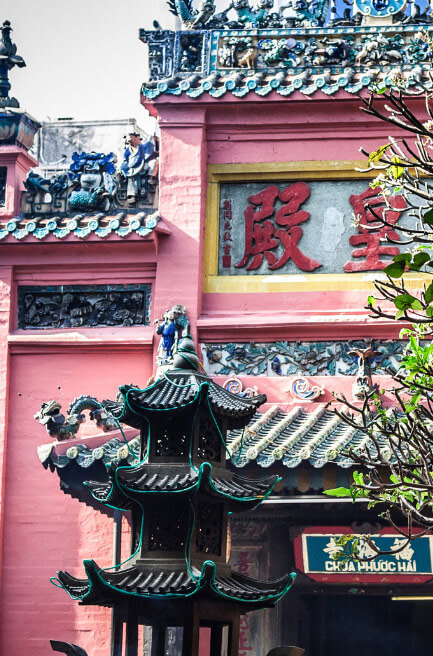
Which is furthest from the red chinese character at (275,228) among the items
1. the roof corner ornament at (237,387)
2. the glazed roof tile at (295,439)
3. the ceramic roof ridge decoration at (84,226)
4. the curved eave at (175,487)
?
the curved eave at (175,487)

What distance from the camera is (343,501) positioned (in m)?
12.1

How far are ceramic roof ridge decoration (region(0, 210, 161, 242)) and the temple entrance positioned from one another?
4528 mm

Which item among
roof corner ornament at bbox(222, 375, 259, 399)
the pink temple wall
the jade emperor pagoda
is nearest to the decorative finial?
the jade emperor pagoda

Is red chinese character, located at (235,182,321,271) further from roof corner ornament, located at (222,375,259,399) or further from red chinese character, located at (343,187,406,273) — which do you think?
roof corner ornament, located at (222,375,259,399)

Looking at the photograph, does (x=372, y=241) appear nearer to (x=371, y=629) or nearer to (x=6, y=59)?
(x=371, y=629)

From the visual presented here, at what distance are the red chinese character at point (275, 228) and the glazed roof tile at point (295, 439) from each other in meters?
1.81

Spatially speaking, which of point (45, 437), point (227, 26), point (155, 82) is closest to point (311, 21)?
point (227, 26)

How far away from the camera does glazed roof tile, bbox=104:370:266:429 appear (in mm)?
9440

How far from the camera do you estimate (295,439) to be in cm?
1267

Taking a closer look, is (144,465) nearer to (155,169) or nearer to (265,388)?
(265,388)

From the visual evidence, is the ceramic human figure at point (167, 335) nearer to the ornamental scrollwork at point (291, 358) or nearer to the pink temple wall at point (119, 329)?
the pink temple wall at point (119, 329)

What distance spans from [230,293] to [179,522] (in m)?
5.41

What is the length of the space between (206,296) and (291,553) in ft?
10.2

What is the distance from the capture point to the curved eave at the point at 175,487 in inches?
362
